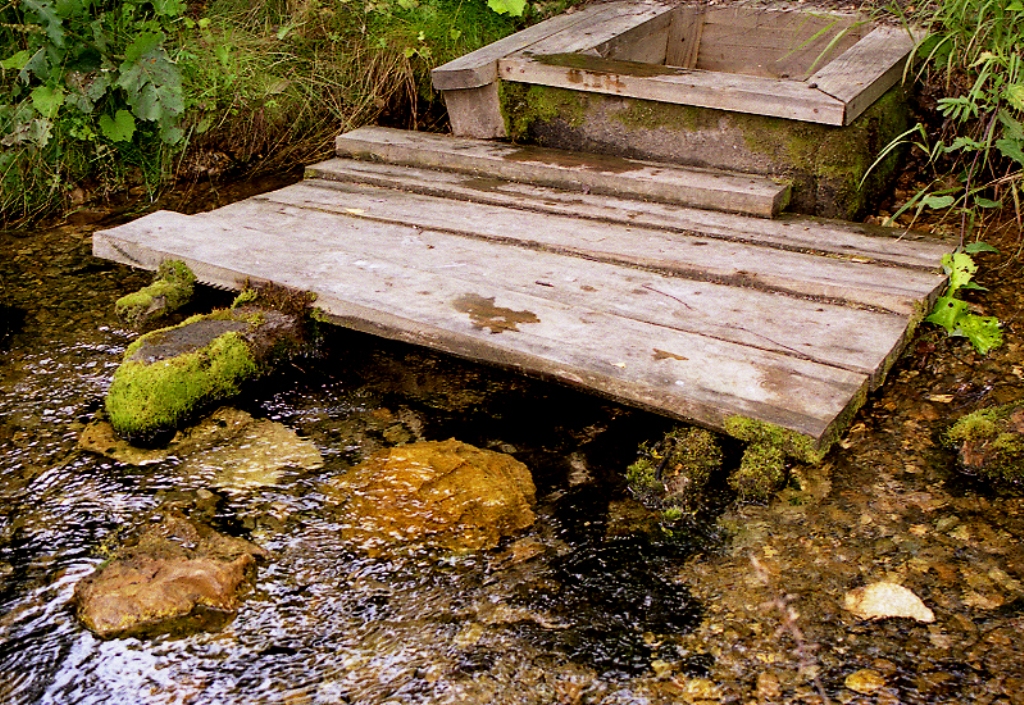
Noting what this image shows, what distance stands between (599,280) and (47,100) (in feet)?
9.10

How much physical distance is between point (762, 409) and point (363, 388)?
132 centimetres

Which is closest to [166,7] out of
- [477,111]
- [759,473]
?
[477,111]

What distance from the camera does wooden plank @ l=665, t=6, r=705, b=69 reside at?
461 centimetres

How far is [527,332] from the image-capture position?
108 inches

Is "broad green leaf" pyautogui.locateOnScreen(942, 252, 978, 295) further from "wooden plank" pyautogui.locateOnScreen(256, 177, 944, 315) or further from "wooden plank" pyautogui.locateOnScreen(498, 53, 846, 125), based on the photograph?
"wooden plank" pyautogui.locateOnScreen(498, 53, 846, 125)

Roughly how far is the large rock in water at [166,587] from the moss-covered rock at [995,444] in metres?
1.85

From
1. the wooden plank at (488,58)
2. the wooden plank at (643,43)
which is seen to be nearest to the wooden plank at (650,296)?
the wooden plank at (488,58)

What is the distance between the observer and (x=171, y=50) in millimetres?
4801

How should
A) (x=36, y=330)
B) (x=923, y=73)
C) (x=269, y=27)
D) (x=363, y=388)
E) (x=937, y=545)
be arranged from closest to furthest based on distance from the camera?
(x=937, y=545), (x=363, y=388), (x=36, y=330), (x=923, y=73), (x=269, y=27)

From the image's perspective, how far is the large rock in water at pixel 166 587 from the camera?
7.15 ft

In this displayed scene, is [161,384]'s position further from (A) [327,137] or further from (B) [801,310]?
(A) [327,137]

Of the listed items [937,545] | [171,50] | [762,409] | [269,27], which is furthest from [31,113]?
[937,545]

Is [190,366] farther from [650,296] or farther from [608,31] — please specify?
[608,31]

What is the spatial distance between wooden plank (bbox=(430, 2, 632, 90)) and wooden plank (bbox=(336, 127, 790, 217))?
265 millimetres
